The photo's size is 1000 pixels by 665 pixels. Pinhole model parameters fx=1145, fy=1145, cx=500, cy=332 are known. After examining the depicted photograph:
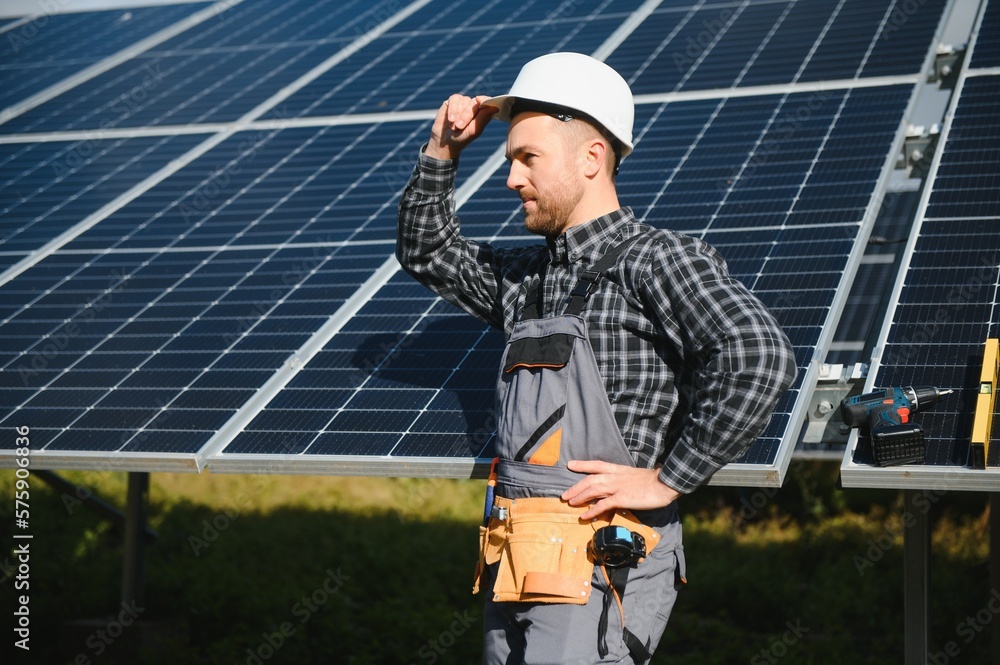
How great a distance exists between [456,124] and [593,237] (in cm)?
81

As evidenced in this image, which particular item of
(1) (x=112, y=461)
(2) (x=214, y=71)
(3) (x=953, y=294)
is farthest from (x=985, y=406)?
(2) (x=214, y=71)

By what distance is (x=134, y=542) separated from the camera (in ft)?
26.0

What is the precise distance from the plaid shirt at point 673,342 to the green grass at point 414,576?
2.99 m

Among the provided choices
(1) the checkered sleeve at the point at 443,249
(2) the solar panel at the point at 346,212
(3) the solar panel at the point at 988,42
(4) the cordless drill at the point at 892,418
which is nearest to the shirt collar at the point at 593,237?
(1) the checkered sleeve at the point at 443,249

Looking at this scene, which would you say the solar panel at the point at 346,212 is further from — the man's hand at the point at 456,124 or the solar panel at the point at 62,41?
the man's hand at the point at 456,124

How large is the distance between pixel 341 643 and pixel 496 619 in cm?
518

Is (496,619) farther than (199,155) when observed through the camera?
No

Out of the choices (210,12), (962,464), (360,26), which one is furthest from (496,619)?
(210,12)

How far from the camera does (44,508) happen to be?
41.5 ft

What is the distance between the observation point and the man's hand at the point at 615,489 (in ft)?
11.3

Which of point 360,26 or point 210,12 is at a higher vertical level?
point 210,12

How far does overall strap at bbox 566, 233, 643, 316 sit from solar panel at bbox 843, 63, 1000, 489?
45.7 inches

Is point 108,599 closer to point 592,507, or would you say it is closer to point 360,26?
point 360,26

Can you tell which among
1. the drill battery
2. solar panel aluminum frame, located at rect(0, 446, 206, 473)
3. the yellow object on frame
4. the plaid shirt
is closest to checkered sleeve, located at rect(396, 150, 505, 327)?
the plaid shirt
